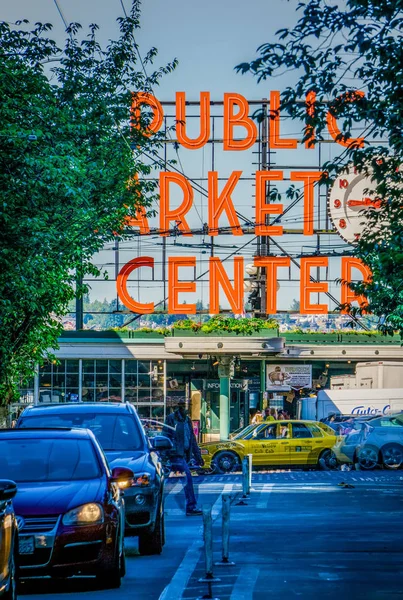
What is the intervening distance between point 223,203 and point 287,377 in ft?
26.9

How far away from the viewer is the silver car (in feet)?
114

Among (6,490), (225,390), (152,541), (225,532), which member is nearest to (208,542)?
(225,532)

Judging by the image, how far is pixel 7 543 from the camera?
27.5 ft

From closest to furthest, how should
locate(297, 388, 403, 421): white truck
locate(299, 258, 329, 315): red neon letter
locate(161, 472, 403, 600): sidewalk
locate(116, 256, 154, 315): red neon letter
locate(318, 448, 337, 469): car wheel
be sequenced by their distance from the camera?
locate(161, 472, 403, 600): sidewalk < locate(318, 448, 337, 469): car wheel < locate(297, 388, 403, 421): white truck < locate(116, 256, 154, 315): red neon letter < locate(299, 258, 329, 315): red neon letter

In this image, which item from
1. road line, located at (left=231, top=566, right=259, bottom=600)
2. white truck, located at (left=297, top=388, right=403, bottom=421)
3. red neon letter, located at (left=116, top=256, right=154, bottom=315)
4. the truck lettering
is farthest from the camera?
red neon letter, located at (left=116, top=256, right=154, bottom=315)

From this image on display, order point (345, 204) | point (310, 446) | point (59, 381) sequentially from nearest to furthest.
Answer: point (310, 446) < point (59, 381) < point (345, 204)

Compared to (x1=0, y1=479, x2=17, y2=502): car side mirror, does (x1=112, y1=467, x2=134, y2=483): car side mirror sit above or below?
below

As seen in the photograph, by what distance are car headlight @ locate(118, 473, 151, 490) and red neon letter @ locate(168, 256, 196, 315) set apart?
36.5 meters

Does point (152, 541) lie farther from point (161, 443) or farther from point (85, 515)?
point (85, 515)

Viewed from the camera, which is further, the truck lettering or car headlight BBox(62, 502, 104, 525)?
the truck lettering

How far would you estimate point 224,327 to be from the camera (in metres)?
47.6

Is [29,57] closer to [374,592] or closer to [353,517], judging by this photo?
[353,517]

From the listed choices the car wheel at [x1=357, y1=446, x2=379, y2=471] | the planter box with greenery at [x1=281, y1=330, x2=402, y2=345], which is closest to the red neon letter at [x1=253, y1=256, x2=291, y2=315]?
the planter box with greenery at [x1=281, y1=330, x2=402, y2=345]

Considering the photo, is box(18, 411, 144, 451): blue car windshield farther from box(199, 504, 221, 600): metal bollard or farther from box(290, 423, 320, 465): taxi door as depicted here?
box(290, 423, 320, 465): taxi door
